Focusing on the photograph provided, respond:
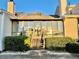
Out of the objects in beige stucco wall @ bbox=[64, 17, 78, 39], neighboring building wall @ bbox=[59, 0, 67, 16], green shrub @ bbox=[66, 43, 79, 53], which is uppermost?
neighboring building wall @ bbox=[59, 0, 67, 16]

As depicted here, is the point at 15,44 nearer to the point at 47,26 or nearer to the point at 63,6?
the point at 47,26

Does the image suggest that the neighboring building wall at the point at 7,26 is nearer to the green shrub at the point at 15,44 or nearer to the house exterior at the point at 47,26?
the house exterior at the point at 47,26

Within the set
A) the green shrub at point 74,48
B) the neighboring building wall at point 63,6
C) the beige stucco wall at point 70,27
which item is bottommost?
the green shrub at point 74,48

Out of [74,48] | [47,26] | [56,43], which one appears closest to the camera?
[74,48]

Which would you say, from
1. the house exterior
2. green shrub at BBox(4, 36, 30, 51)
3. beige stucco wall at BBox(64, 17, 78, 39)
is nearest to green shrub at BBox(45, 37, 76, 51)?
the house exterior

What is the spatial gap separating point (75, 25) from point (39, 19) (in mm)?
3861

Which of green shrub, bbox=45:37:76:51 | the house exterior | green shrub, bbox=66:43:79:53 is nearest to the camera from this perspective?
green shrub, bbox=66:43:79:53

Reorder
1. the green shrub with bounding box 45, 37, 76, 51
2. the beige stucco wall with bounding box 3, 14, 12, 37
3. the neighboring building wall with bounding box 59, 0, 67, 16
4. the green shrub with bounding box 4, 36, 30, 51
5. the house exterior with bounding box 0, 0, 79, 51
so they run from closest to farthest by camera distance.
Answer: the green shrub with bounding box 4, 36, 30, 51
the green shrub with bounding box 45, 37, 76, 51
the beige stucco wall with bounding box 3, 14, 12, 37
the house exterior with bounding box 0, 0, 79, 51
the neighboring building wall with bounding box 59, 0, 67, 16

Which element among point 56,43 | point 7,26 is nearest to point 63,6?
point 56,43

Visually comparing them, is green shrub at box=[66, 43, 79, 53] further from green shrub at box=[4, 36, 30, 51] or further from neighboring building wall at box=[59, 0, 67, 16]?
neighboring building wall at box=[59, 0, 67, 16]

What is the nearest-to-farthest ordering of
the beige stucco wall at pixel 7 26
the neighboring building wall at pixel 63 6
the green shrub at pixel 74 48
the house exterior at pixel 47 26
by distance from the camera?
the green shrub at pixel 74 48 → the beige stucco wall at pixel 7 26 → the house exterior at pixel 47 26 → the neighboring building wall at pixel 63 6

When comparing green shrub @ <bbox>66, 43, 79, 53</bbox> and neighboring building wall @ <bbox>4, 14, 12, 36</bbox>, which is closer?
green shrub @ <bbox>66, 43, 79, 53</bbox>

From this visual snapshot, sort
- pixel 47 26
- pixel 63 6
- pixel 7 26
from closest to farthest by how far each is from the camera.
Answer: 1. pixel 7 26
2. pixel 47 26
3. pixel 63 6

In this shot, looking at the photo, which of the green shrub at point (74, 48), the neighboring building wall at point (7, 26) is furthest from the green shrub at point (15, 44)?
the green shrub at point (74, 48)
